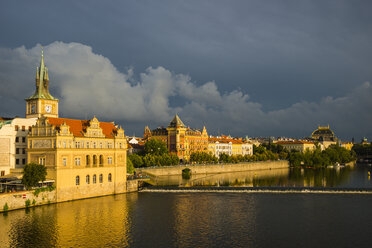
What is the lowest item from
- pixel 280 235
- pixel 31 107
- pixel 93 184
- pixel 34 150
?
pixel 280 235

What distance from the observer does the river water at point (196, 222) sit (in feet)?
151

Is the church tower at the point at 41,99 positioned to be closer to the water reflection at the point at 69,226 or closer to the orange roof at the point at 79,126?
the orange roof at the point at 79,126

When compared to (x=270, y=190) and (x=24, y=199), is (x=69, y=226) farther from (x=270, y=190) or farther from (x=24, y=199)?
(x=270, y=190)

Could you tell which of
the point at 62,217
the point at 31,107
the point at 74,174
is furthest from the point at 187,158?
the point at 62,217

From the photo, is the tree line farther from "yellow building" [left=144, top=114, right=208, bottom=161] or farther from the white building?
the white building

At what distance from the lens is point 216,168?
149m

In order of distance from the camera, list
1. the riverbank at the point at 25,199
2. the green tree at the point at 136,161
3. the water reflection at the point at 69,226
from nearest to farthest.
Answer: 1. the water reflection at the point at 69,226
2. the riverbank at the point at 25,199
3. the green tree at the point at 136,161

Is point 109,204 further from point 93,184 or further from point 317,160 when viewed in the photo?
point 317,160

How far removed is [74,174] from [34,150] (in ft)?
26.4

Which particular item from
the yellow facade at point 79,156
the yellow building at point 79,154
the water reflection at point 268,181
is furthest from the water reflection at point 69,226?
the water reflection at point 268,181

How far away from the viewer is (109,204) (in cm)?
6800

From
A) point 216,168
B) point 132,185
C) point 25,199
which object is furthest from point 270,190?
point 216,168

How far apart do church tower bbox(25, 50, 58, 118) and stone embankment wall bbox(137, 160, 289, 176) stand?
30.9m

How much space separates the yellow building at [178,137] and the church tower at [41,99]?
268 ft
